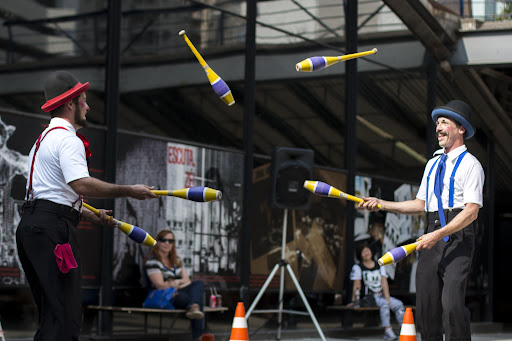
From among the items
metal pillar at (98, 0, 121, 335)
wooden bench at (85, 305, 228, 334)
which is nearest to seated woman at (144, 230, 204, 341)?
wooden bench at (85, 305, 228, 334)

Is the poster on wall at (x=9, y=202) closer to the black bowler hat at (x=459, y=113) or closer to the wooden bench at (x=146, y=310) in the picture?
the wooden bench at (x=146, y=310)

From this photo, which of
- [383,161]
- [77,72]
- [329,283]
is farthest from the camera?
[383,161]

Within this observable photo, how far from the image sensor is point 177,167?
32.0 feet

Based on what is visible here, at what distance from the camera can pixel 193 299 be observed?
8.94 meters

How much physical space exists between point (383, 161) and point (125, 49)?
492 cm

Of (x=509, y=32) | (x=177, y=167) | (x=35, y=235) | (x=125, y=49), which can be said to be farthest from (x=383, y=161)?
(x=35, y=235)

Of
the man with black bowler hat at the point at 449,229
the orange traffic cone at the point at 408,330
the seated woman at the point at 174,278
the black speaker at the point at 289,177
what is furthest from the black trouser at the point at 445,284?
the black speaker at the point at 289,177

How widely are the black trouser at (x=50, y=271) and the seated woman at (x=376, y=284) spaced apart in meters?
7.44

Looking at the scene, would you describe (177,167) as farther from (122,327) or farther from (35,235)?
(35,235)

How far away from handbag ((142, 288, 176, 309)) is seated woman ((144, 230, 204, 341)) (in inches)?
1.9

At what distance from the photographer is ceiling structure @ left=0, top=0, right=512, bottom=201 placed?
30.8ft

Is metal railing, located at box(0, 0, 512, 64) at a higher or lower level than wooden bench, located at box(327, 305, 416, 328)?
higher

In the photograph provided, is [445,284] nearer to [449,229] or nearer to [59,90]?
[449,229]

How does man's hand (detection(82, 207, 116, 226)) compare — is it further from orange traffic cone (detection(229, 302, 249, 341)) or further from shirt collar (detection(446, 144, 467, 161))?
shirt collar (detection(446, 144, 467, 161))
